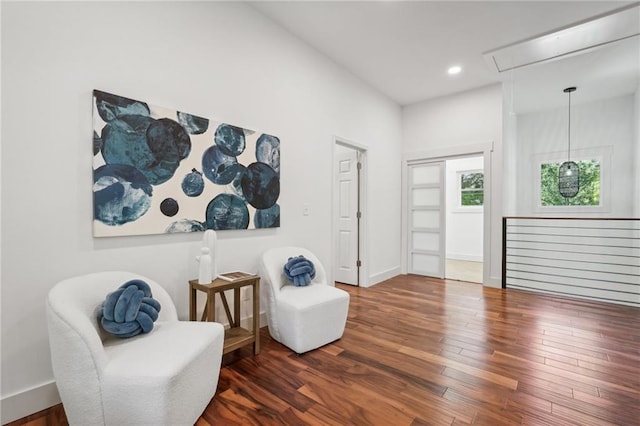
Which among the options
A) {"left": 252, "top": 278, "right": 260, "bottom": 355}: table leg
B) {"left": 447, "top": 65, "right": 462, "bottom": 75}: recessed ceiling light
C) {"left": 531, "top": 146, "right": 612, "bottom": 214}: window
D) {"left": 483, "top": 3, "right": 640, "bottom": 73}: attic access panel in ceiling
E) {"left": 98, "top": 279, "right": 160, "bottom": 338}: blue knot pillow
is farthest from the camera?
{"left": 531, "top": 146, "right": 612, "bottom": 214}: window

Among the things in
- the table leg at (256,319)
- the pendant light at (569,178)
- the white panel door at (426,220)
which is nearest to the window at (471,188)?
the pendant light at (569,178)

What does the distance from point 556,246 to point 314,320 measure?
17.5 ft

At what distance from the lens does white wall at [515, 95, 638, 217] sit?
16.2ft

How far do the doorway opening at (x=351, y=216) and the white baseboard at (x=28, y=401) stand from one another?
11.0 ft

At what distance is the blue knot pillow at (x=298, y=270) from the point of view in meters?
2.73

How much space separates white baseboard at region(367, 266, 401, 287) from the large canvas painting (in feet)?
7.19

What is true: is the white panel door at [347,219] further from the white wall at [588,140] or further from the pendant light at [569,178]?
the white wall at [588,140]

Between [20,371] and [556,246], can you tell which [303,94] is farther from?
[556,246]

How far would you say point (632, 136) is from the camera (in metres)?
4.89

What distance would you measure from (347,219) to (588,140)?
14.9ft

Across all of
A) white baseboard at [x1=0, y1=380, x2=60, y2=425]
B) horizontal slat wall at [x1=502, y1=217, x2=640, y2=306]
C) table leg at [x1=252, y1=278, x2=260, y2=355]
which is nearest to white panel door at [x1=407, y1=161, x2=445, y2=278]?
horizontal slat wall at [x1=502, y1=217, x2=640, y2=306]

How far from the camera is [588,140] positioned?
17.4 feet

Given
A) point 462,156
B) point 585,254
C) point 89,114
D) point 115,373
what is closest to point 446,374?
point 115,373

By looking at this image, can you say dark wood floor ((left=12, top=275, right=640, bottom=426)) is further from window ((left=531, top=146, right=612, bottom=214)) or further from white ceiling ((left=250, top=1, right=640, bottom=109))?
white ceiling ((left=250, top=1, right=640, bottom=109))
